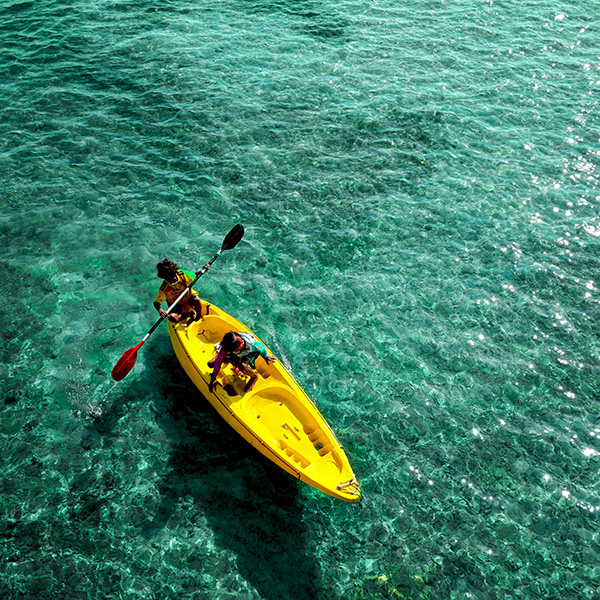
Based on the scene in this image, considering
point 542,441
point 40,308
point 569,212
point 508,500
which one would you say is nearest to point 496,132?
point 569,212

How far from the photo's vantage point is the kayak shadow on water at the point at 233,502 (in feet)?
33.0

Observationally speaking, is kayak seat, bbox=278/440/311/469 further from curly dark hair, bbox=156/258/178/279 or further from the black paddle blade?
the black paddle blade

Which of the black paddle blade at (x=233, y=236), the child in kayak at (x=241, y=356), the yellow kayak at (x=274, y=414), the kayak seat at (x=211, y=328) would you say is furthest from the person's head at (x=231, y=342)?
the black paddle blade at (x=233, y=236)

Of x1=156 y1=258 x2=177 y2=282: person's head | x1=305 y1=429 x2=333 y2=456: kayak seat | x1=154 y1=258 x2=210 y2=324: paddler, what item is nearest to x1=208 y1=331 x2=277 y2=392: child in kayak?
x1=154 y1=258 x2=210 y2=324: paddler

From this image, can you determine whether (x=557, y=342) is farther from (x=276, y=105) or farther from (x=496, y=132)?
(x=276, y=105)

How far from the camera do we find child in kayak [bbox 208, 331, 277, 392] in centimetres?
1160

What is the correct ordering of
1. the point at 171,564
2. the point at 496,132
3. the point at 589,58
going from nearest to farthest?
the point at 171,564 < the point at 496,132 < the point at 589,58

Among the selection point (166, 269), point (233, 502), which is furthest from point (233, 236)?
point (233, 502)

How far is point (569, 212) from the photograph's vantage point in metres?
18.4

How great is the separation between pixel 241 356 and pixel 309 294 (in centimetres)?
425

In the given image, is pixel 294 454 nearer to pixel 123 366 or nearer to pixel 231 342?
pixel 231 342

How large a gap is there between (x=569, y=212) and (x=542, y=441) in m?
10.1

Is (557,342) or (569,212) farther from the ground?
(569,212)

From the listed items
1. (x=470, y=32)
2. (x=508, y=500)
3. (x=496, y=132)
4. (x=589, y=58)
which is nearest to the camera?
(x=508, y=500)
